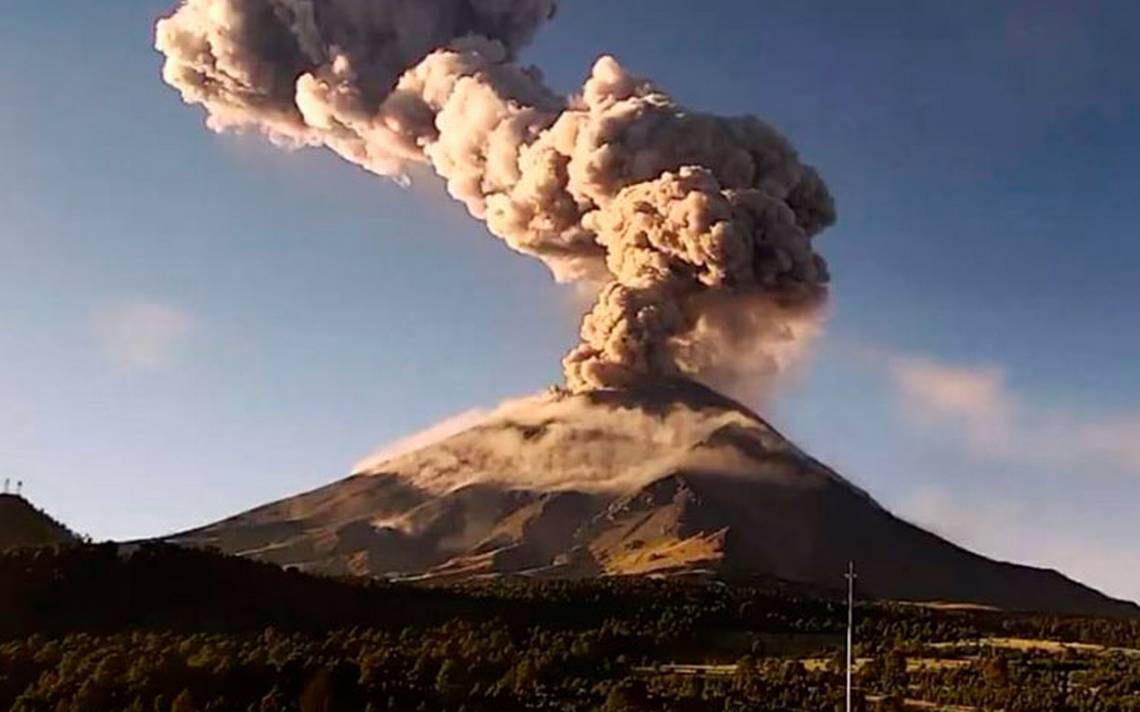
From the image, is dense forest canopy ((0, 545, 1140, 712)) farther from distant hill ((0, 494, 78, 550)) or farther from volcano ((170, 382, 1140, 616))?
volcano ((170, 382, 1140, 616))

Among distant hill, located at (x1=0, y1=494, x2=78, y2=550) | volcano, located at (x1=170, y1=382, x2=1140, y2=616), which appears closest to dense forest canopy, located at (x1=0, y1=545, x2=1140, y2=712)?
distant hill, located at (x1=0, y1=494, x2=78, y2=550)

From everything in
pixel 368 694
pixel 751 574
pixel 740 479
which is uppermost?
pixel 740 479

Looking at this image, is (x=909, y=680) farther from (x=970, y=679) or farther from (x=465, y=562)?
(x=465, y=562)

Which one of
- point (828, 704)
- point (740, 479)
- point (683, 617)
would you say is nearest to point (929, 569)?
point (740, 479)

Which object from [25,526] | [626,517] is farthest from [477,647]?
[626,517]

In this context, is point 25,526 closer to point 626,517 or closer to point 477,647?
point 477,647

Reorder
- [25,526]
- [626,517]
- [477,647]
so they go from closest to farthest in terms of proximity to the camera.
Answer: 1. [477,647]
2. [25,526]
3. [626,517]
